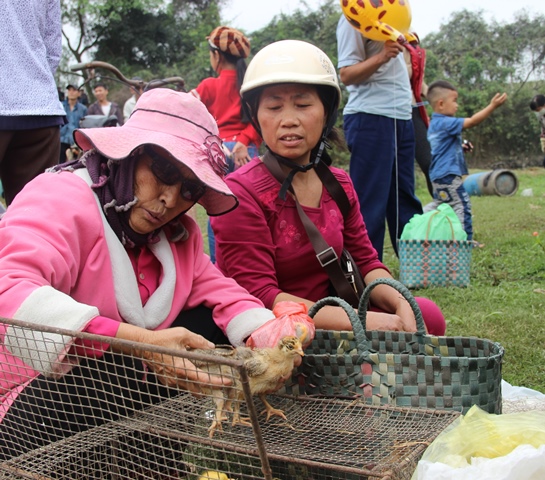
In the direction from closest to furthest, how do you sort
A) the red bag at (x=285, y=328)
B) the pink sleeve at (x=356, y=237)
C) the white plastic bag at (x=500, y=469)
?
the white plastic bag at (x=500, y=469), the red bag at (x=285, y=328), the pink sleeve at (x=356, y=237)

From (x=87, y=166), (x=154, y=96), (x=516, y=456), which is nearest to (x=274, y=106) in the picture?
(x=154, y=96)

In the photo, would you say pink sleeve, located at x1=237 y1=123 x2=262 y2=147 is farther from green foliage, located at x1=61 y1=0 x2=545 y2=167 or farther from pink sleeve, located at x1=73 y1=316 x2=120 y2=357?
green foliage, located at x1=61 y1=0 x2=545 y2=167

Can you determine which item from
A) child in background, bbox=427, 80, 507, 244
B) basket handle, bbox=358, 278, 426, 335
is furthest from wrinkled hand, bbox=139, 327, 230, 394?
child in background, bbox=427, 80, 507, 244

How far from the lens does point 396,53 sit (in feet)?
13.7

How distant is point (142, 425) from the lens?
176cm

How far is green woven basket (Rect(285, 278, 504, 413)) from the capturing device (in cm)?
185

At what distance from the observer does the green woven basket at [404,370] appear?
185 cm

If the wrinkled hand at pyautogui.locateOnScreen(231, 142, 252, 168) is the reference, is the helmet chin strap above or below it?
above

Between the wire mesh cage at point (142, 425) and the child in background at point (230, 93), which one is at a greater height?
the child in background at point (230, 93)

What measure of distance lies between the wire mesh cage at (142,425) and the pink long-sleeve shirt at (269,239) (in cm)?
77

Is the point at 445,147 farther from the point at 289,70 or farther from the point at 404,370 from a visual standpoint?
the point at 404,370

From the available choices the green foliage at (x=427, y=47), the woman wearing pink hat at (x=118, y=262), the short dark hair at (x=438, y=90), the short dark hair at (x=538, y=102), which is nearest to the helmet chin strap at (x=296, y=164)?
the woman wearing pink hat at (x=118, y=262)

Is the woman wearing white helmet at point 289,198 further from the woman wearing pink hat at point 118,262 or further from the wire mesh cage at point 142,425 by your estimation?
the wire mesh cage at point 142,425

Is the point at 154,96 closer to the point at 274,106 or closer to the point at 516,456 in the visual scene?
the point at 274,106
